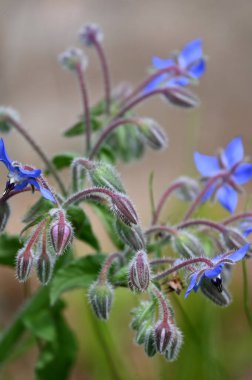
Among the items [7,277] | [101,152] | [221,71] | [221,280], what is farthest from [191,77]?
[221,71]

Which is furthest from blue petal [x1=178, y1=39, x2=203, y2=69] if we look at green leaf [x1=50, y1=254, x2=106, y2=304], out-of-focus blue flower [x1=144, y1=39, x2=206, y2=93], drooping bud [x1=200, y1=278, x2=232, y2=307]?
drooping bud [x1=200, y1=278, x2=232, y2=307]

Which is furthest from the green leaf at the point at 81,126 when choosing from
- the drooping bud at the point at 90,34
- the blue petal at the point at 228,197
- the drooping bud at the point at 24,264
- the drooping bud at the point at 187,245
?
the drooping bud at the point at 24,264

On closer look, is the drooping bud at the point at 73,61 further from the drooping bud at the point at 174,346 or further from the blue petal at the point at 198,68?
the drooping bud at the point at 174,346

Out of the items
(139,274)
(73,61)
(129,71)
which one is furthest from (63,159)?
(129,71)

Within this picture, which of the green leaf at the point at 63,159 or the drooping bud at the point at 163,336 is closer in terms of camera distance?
the drooping bud at the point at 163,336

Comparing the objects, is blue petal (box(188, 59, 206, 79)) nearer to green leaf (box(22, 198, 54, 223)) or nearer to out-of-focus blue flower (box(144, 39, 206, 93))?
out-of-focus blue flower (box(144, 39, 206, 93))

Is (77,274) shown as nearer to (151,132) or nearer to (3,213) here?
(3,213)
